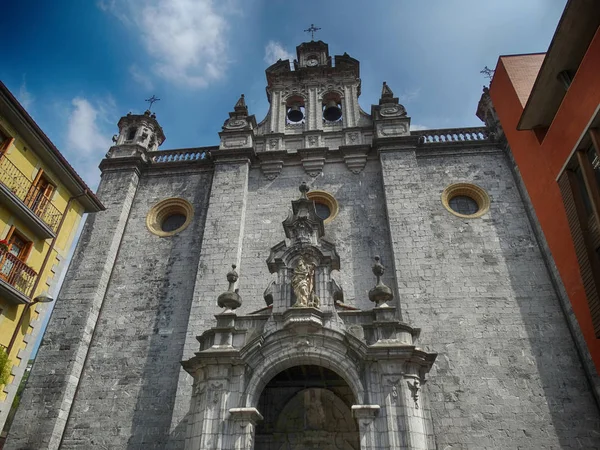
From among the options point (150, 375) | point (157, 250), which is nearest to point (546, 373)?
point (150, 375)

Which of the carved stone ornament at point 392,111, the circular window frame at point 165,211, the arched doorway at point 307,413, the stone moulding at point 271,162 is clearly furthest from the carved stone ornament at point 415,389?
the carved stone ornament at point 392,111

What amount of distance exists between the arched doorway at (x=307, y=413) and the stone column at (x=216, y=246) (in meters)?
2.71

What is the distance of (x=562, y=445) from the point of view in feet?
40.2

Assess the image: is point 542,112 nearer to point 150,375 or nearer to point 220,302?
point 220,302

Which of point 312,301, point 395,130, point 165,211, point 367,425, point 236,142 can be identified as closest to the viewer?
point 367,425

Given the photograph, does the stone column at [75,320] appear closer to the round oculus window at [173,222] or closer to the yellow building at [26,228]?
→ the round oculus window at [173,222]

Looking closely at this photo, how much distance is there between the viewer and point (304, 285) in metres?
11.7

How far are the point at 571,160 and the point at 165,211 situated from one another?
51.0 ft

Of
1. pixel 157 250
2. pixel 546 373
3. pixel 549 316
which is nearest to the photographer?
pixel 546 373

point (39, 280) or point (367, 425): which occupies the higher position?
point (39, 280)

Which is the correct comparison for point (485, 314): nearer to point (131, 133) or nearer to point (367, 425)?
point (367, 425)

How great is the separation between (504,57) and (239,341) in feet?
54.4

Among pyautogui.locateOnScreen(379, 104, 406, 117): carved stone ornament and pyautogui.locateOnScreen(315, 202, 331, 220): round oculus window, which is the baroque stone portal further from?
pyautogui.locateOnScreen(379, 104, 406, 117): carved stone ornament

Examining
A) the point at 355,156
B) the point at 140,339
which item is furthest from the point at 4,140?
the point at 355,156
